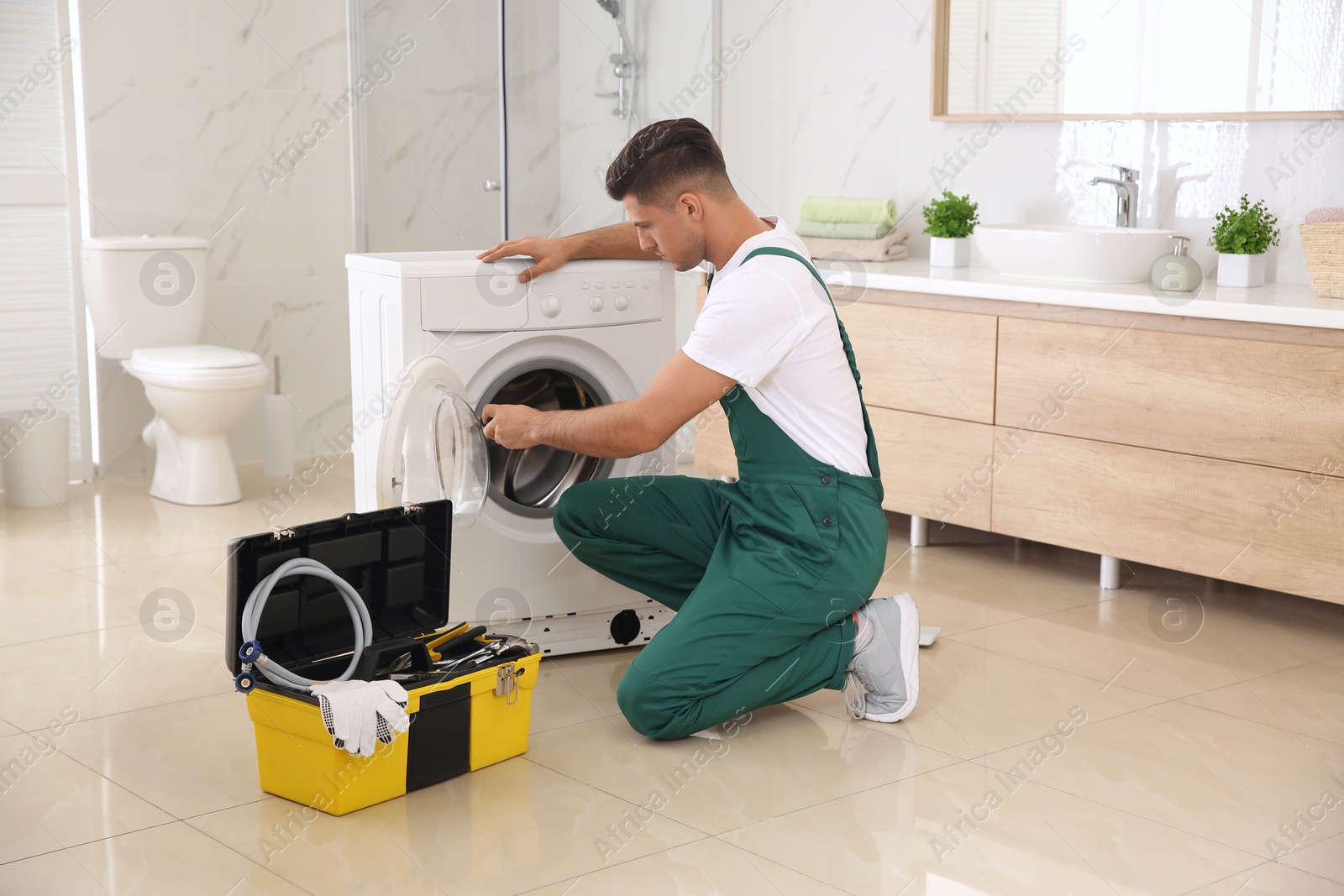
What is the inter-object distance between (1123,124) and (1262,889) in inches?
91.8

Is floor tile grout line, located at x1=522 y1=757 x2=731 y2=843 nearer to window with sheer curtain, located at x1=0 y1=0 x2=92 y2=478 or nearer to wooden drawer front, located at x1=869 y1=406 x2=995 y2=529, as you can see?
wooden drawer front, located at x1=869 y1=406 x2=995 y2=529

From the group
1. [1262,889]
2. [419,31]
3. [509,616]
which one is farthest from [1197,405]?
[419,31]

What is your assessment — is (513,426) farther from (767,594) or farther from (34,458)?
(34,458)

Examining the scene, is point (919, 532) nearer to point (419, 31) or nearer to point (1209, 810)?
point (1209, 810)

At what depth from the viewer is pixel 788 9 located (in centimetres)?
431

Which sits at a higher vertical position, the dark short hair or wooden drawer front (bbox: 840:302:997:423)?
the dark short hair

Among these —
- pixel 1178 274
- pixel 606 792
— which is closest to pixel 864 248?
pixel 1178 274

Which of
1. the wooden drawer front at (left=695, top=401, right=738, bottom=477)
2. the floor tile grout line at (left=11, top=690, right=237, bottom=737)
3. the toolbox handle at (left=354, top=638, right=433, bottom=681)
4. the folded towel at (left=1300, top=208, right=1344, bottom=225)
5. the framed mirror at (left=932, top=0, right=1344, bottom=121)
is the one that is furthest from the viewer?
the wooden drawer front at (left=695, top=401, right=738, bottom=477)

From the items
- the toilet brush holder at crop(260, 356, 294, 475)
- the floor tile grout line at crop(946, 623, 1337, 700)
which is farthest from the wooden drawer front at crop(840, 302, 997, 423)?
the toilet brush holder at crop(260, 356, 294, 475)

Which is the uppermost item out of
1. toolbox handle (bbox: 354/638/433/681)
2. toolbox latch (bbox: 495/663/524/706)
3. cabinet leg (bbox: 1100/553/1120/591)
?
toolbox handle (bbox: 354/638/433/681)

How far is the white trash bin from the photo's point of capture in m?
3.90

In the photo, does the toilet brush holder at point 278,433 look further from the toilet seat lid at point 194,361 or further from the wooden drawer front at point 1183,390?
the wooden drawer front at point 1183,390

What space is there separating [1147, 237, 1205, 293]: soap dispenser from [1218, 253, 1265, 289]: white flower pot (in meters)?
0.11

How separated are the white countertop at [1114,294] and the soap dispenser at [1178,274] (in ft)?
0.09
